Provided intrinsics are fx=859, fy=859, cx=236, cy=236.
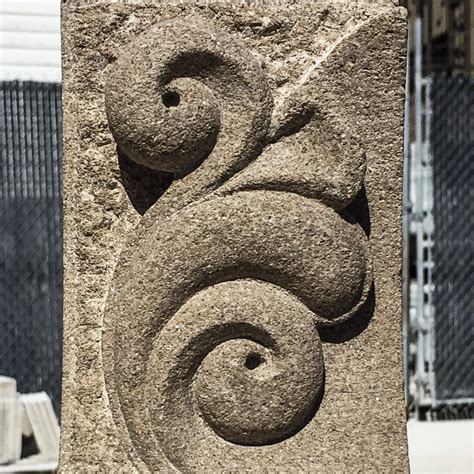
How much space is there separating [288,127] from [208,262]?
32cm

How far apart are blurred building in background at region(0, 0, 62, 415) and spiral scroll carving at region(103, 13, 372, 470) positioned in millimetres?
2560

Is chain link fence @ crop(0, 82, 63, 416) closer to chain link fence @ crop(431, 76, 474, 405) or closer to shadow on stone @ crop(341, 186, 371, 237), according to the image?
chain link fence @ crop(431, 76, 474, 405)

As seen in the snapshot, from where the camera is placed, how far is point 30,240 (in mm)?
4258

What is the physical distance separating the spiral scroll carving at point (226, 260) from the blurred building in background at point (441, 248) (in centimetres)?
258

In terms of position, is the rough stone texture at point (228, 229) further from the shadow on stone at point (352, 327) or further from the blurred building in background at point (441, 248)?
the blurred building in background at point (441, 248)

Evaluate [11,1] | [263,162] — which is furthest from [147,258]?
[11,1]

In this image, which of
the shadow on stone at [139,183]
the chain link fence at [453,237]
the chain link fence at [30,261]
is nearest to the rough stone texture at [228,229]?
the shadow on stone at [139,183]

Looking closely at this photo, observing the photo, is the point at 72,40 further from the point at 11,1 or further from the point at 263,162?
the point at 11,1

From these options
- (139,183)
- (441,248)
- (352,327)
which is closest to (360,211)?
(352,327)

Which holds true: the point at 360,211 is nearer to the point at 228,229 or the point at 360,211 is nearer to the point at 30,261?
the point at 228,229

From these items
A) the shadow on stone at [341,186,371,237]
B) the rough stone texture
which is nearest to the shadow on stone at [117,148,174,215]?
the rough stone texture

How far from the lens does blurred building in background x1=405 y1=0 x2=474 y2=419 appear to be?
14.1 feet

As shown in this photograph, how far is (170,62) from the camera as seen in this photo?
1679 mm

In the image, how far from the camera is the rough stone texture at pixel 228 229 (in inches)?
67.7
